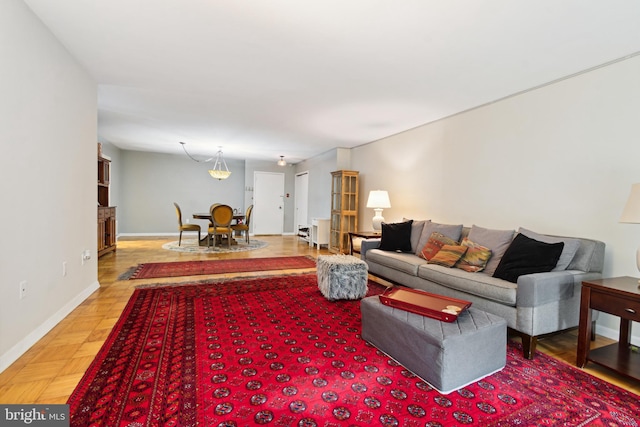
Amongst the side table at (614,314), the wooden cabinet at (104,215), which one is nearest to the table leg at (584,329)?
the side table at (614,314)

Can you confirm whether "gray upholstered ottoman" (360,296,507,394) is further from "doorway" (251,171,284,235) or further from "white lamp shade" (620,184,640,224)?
"doorway" (251,171,284,235)

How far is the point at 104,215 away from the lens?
517 centimetres

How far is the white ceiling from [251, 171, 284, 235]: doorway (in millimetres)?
4963

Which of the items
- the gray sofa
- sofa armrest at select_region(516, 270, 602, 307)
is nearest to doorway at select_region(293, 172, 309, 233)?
the gray sofa

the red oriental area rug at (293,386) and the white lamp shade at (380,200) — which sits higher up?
the white lamp shade at (380,200)

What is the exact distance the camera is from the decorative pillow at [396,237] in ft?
13.1

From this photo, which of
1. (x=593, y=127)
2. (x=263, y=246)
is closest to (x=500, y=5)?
(x=593, y=127)

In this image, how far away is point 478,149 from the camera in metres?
3.65

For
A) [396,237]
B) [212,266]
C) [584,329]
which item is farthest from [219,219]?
[584,329]

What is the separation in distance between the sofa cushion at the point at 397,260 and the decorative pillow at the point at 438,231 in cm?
21

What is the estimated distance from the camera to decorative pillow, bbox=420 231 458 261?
3368 millimetres

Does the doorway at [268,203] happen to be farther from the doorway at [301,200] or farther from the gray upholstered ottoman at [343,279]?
the gray upholstered ottoman at [343,279]

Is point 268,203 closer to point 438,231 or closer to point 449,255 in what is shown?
→ point 438,231

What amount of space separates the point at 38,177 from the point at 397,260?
3357mm
